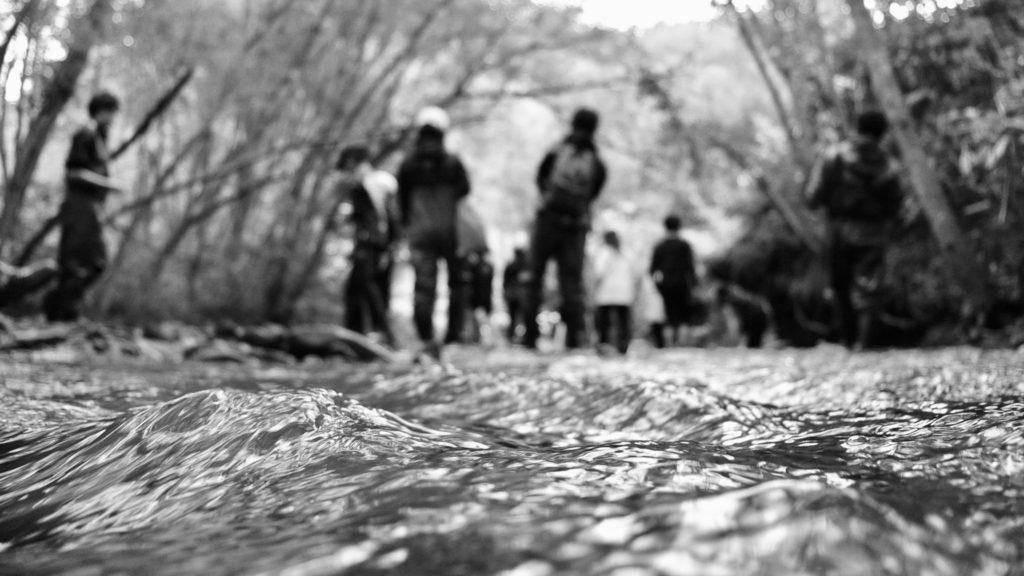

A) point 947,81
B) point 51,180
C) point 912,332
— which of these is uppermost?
point 947,81

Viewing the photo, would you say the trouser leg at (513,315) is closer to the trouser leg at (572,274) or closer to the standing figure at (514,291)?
the standing figure at (514,291)

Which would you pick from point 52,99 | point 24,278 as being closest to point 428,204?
point 52,99

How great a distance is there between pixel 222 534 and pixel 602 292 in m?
9.14

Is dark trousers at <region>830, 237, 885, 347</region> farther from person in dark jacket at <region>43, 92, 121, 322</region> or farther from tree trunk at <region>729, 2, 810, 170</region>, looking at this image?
person in dark jacket at <region>43, 92, 121, 322</region>

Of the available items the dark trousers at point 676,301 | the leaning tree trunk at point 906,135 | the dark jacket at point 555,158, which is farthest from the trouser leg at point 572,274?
the dark trousers at point 676,301

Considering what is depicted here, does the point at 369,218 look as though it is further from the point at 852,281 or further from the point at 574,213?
the point at 852,281

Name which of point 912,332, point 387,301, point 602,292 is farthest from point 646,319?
point 387,301

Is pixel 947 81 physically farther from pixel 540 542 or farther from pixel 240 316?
pixel 540 542

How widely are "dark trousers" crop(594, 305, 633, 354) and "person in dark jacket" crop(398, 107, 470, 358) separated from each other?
2.17m

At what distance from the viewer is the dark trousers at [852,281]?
744 centimetres

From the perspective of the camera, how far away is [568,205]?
24.7ft

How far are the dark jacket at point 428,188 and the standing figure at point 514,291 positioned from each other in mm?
6785

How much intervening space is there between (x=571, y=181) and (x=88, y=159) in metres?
3.84

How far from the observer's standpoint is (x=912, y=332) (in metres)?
9.96
